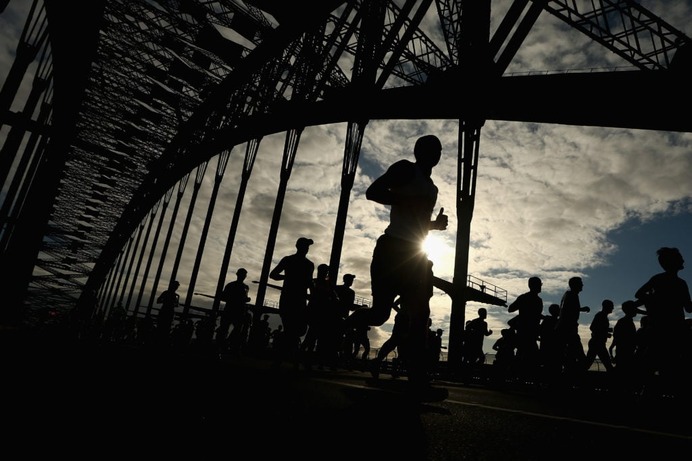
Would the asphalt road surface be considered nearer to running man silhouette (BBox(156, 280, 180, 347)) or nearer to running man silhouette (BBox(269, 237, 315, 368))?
running man silhouette (BBox(269, 237, 315, 368))

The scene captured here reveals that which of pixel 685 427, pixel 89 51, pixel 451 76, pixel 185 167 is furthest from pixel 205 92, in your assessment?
pixel 685 427

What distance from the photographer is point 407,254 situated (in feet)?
10.7

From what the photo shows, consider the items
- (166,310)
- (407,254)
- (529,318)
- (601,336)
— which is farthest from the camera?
(166,310)

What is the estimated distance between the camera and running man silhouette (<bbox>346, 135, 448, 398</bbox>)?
3248 millimetres

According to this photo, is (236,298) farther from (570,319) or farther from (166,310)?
(570,319)

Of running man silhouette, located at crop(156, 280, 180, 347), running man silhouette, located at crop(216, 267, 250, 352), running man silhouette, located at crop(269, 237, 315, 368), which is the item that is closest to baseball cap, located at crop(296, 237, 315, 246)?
running man silhouette, located at crop(269, 237, 315, 368)

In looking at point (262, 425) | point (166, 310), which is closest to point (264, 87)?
point (166, 310)

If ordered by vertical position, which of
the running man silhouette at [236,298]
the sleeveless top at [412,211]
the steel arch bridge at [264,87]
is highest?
the steel arch bridge at [264,87]

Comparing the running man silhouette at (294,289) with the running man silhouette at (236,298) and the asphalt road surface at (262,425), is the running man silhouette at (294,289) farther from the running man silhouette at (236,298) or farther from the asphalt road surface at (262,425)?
the running man silhouette at (236,298)

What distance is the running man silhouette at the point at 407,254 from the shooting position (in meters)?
3.25

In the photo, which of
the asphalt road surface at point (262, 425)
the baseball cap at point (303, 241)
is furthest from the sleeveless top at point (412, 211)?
the baseball cap at point (303, 241)

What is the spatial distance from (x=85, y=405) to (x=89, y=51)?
2652 cm

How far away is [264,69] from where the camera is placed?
19906 mm

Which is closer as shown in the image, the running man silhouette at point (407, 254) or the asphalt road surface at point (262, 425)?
the asphalt road surface at point (262, 425)
